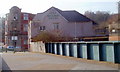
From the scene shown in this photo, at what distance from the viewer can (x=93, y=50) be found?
1802 centimetres

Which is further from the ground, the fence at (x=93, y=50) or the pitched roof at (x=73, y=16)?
the pitched roof at (x=73, y=16)

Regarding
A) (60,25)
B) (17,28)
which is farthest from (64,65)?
(17,28)

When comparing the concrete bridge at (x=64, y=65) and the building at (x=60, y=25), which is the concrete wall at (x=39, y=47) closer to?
the concrete bridge at (x=64, y=65)

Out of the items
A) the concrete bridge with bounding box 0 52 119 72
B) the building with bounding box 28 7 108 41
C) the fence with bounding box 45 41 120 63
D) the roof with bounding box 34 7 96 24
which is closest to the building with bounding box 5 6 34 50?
the roof with bounding box 34 7 96 24

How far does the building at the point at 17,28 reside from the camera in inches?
3263

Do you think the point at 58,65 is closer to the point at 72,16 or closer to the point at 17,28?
the point at 72,16

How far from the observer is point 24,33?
3312 inches

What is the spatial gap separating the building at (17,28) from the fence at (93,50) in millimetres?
57182

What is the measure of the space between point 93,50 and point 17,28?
69.5m

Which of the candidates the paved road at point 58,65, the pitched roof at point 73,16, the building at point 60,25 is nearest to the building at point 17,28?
the building at point 60,25


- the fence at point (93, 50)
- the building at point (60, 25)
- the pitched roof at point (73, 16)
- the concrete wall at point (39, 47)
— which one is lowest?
the concrete wall at point (39, 47)

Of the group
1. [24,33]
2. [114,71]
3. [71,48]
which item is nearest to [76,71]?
[114,71]

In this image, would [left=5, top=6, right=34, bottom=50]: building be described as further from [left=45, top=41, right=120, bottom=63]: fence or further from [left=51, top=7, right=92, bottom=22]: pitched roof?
[left=45, top=41, right=120, bottom=63]: fence

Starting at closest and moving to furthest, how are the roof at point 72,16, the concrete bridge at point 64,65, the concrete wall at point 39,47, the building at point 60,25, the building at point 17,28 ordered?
the concrete bridge at point 64,65 → the concrete wall at point 39,47 → the building at point 60,25 → the roof at point 72,16 → the building at point 17,28
